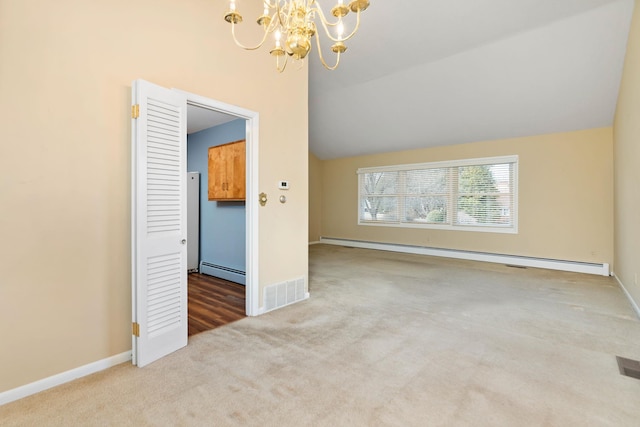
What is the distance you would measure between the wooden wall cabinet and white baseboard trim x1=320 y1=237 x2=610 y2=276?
15.2ft

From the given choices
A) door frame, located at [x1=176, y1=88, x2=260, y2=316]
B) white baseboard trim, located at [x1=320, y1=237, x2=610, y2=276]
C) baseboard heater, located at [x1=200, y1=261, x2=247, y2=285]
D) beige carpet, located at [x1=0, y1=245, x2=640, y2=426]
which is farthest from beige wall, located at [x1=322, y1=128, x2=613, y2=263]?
door frame, located at [x1=176, y1=88, x2=260, y2=316]

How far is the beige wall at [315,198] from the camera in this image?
9164 millimetres

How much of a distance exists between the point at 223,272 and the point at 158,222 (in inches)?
107

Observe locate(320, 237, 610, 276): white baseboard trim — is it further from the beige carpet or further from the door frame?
the door frame

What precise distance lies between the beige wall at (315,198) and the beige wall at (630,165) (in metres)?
6.51

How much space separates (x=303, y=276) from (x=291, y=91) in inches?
87.9

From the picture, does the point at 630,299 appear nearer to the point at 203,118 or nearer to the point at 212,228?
the point at 212,228

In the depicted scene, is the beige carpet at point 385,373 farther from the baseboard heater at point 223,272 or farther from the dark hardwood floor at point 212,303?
the baseboard heater at point 223,272

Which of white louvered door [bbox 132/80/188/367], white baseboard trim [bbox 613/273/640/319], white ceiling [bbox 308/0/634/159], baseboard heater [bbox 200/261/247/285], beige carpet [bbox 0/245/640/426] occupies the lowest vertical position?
beige carpet [bbox 0/245/640/426]

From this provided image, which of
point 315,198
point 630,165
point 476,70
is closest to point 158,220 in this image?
point 476,70

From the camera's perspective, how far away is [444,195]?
709 cm

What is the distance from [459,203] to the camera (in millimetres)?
6887

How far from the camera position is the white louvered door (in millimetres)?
2271

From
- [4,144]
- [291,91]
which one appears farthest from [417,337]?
[4,144]
